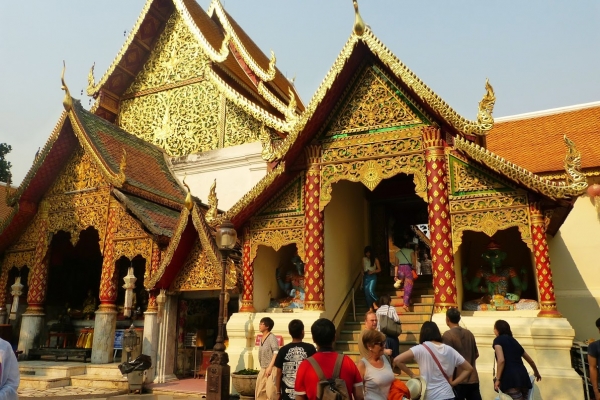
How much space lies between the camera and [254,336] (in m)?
6.93

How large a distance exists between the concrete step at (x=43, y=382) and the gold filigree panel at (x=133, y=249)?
2.16 meters

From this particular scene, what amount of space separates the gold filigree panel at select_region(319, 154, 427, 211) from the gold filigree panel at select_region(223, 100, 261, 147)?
3820 mm

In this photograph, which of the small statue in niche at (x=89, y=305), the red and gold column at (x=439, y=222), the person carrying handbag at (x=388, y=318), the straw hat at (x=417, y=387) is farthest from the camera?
Answer: the small statue in niche at (x=89, y=305)

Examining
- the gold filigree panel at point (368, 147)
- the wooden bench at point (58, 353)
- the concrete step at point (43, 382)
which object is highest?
the gold filigree panel at point (368, 147)

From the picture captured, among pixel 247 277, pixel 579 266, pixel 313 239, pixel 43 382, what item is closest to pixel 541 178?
pixel 313 239

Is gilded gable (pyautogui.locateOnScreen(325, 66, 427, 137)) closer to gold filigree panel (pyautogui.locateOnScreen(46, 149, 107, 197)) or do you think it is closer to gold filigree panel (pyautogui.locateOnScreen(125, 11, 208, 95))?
gold filigree panel (pyautogui.locateOnScreen(46, 149, 107, 197))

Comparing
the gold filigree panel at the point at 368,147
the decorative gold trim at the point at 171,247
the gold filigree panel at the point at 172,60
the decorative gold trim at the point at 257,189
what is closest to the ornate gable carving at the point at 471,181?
the gold filigree panel at the point at 368,147

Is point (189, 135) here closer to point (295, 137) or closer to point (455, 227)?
point (295, 137)

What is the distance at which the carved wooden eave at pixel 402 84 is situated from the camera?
6.01m

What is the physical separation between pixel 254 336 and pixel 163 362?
203 centimetres

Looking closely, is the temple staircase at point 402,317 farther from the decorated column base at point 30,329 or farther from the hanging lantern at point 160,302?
the decorated column base at point 30,329

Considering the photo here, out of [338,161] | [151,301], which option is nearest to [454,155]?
[338,161]

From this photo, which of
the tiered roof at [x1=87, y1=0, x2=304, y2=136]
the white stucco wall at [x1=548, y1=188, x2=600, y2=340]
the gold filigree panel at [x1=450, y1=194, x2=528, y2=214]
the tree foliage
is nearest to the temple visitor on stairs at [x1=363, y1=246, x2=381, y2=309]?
the gold filigree panel at [x1=450, y1=194, x2=528, y2=214]

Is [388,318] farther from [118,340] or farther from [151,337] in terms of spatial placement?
[118,340]
